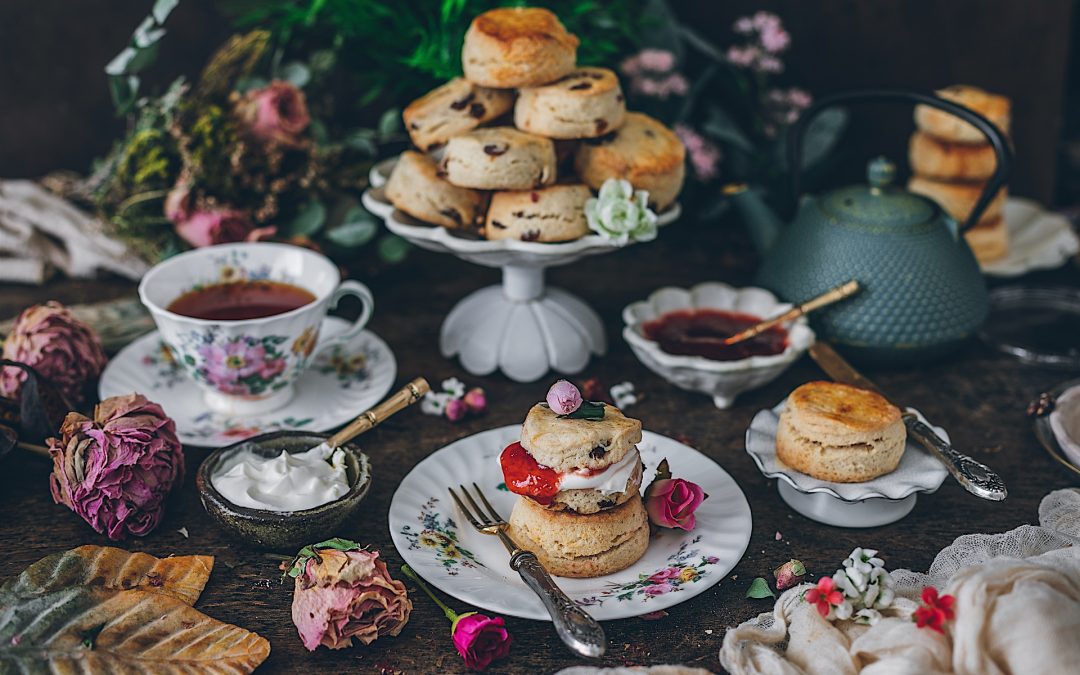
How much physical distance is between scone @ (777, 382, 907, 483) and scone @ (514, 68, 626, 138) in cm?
44

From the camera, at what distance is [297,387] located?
1404 millimetres

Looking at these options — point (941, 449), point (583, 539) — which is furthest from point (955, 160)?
point (583, 539)

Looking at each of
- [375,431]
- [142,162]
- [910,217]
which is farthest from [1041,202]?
[142,162]

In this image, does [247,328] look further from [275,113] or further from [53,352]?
[275,113]

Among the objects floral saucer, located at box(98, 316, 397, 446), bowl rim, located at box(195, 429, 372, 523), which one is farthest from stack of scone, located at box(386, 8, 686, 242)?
bowl rim, located at box(195, 429, 372, 523)

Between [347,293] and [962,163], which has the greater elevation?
[962,163]

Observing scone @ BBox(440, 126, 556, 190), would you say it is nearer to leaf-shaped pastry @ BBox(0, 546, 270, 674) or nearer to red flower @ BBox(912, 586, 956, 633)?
leaf-shaped pastry @ BBox(0, 546, 270, 674)

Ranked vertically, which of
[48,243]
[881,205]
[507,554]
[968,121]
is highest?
[968,121]

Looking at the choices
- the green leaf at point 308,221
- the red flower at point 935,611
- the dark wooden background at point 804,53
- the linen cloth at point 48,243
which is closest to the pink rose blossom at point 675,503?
the red flower at point 935,611

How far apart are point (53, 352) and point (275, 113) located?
524mm

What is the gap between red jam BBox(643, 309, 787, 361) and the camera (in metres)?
1.37

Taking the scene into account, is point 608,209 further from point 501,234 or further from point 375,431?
point 375,431

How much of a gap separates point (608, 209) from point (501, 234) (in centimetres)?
14

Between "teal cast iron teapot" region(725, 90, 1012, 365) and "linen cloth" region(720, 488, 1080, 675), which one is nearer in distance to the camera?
"linen cloth" region(720, 488, 1080, 675)
